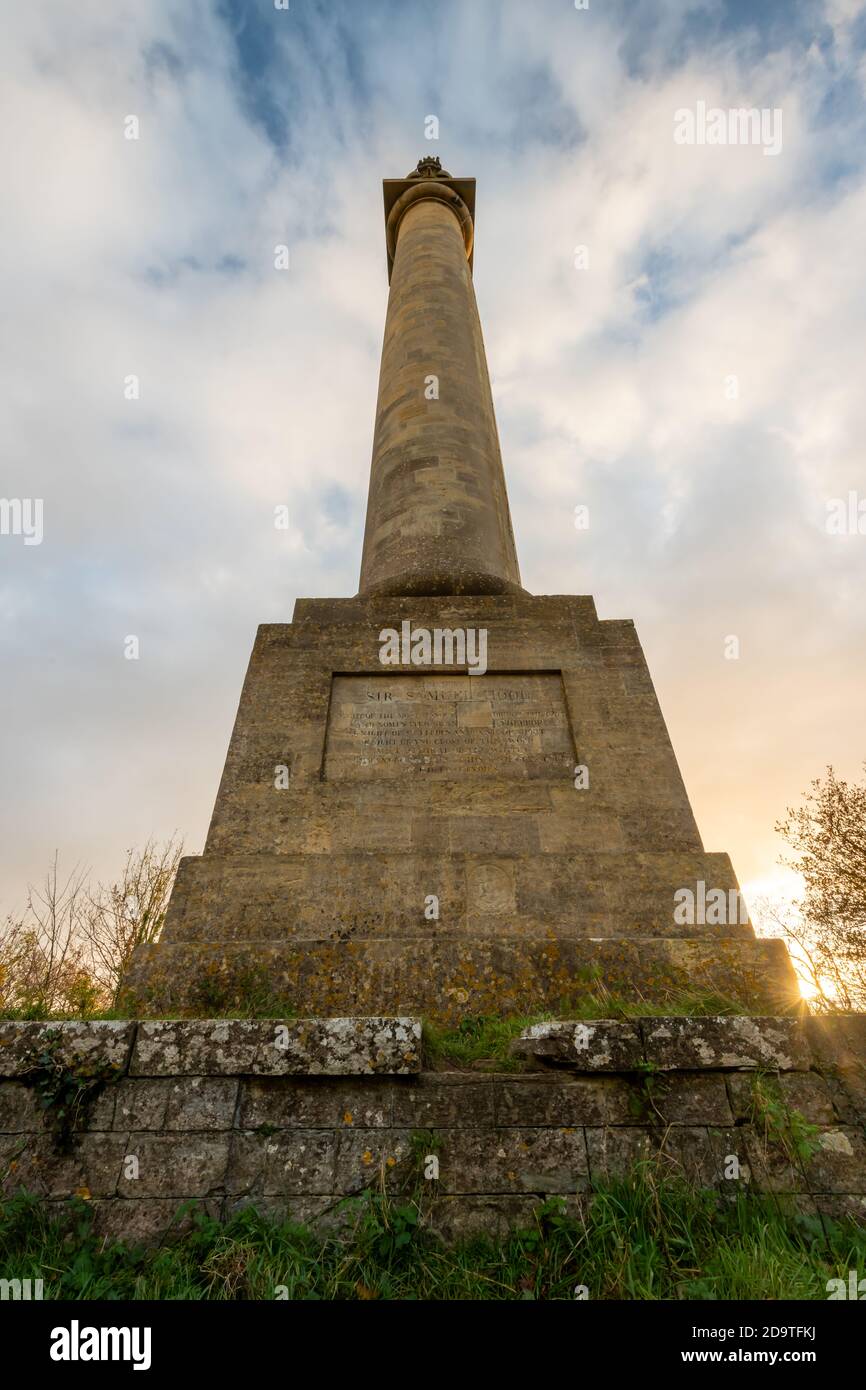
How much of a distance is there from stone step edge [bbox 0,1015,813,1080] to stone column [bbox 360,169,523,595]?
512cm

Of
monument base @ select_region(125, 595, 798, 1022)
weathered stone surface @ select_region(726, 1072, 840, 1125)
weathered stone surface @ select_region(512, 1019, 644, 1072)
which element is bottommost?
weathered stone surface @ select_region(726, 1072, 840, 1125)

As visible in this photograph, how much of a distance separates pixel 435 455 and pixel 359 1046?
7.79 m

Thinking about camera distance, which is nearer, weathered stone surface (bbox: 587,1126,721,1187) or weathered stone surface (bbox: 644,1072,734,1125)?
weathered stone surface (bbox: 587,1126,721,1187)

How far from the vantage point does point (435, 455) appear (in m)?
9.34

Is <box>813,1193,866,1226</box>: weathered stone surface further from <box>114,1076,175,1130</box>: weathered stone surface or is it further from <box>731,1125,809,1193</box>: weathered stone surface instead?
<box>114,1076,175,1130</box>: weathered stone surface

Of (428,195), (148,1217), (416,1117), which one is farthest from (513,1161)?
(428,195)

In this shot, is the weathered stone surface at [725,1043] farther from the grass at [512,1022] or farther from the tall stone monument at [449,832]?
the tall stone monument at [449,832]

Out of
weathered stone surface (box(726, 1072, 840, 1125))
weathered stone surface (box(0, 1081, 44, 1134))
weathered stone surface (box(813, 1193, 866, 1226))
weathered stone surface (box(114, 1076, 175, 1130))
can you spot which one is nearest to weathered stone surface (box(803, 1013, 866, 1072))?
weathered stone surface (box(726, 1072, 840, 1125))

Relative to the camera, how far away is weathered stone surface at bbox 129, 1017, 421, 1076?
10.3ft

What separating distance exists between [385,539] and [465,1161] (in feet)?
22.9

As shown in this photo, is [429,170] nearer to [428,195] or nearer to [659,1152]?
[428,195]

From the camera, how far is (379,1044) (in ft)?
10.4

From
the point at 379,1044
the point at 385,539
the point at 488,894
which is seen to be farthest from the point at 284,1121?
the point at 385,539
